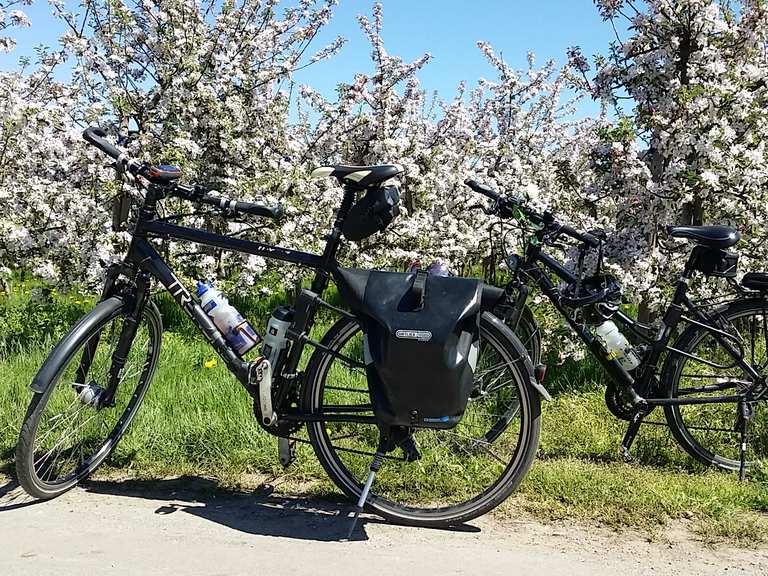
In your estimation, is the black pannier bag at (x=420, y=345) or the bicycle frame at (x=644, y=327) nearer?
the black pannier bag at (x=420, y=345)

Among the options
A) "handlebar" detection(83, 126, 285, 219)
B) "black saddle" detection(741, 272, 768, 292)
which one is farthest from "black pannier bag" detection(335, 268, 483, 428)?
"black saddle" detection(741, 272, 768, 292)

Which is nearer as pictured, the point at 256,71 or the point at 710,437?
the point at 710,437

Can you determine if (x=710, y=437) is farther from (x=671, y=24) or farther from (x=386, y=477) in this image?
(x=671, y=24)

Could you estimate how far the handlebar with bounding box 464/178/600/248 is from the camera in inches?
140

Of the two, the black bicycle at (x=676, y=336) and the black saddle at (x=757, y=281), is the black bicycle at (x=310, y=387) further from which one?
the black saddle at (x=757, y=281)

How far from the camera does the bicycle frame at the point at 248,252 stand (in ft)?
10.5

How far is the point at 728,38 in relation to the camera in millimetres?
4957

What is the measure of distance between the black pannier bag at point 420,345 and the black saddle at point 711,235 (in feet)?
3.96

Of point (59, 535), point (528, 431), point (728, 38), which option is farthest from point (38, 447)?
point (728, 38)

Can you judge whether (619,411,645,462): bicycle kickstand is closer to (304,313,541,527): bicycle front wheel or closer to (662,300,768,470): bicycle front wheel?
(662,300,768,470): bicycle front wheel

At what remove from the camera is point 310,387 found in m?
3.22

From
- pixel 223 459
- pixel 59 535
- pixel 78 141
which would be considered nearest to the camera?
pixel 59 535

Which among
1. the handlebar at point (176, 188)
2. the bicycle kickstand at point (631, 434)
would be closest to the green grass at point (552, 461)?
the bicycle kickstand at point (631, 434)

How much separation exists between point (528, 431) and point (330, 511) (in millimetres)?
933
